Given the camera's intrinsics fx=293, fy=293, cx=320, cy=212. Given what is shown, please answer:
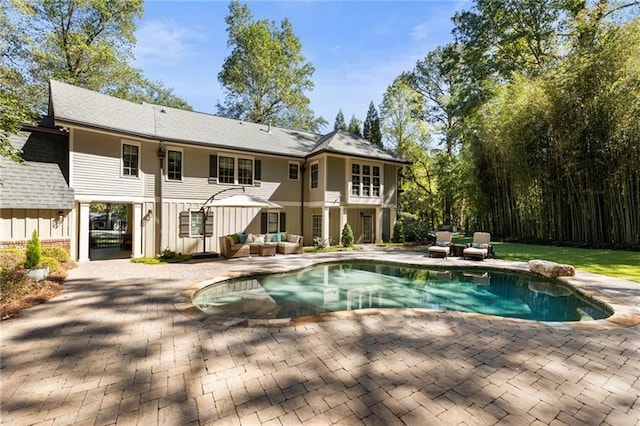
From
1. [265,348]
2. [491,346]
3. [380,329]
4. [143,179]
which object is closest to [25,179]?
[143,179]

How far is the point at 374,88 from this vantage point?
23.3m

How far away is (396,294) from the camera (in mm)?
7410

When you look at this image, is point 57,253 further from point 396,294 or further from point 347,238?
point 347,238

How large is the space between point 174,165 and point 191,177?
78cm

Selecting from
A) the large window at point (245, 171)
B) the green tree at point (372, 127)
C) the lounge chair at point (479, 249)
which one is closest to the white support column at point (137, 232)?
the large window at point (245, 171)

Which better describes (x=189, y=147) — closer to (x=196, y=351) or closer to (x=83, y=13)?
(x=196, y=351)

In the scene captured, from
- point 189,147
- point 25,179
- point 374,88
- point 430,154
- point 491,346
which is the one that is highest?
point 374,88

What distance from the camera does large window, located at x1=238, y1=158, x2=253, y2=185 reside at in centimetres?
1345

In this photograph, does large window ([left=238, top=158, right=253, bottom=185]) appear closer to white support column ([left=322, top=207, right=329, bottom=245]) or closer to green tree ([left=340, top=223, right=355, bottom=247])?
white support column ([left=322, top=207, right=329, bottom=245])

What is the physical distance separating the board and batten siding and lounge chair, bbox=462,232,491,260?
40.9 feet

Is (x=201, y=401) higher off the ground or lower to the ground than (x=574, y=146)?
lower

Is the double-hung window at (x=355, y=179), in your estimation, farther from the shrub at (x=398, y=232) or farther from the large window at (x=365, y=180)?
the shrub at (x=398, y=232)

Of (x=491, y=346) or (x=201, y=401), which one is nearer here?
(x=201, y=401)

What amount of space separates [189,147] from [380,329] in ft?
36.0
